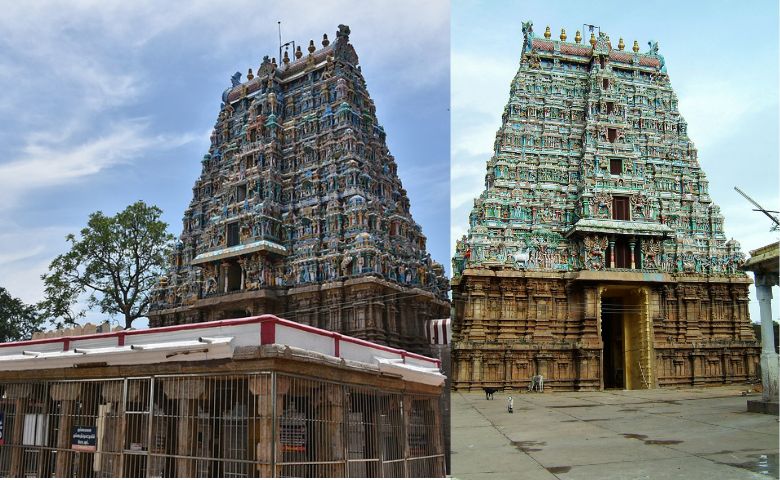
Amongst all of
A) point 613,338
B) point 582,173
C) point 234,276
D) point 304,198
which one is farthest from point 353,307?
point 613,338

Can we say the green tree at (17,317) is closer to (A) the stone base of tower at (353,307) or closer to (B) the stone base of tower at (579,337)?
(A) the stone base of tower at (353,307)

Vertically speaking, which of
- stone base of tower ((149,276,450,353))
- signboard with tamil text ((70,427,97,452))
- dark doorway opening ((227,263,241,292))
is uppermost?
dark doorway opening ((227,263,241,292))

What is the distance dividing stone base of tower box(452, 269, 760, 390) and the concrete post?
66.2 inches

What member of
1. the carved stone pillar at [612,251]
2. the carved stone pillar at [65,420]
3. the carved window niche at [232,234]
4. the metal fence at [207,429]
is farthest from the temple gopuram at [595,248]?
the carved window niche at [232,234]

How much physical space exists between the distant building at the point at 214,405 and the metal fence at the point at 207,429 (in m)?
0.03

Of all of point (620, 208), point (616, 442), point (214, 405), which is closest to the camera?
point (616, 442)

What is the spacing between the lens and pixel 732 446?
6.46 metres

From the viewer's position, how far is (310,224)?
105 ft

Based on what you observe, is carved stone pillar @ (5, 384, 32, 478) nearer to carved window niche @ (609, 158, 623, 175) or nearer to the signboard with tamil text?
the signboard with tamil text

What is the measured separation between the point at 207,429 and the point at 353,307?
55.3 feet

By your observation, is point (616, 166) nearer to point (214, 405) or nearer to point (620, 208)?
point (620, 208)

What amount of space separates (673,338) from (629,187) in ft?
15.1

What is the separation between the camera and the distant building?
36.4 feet

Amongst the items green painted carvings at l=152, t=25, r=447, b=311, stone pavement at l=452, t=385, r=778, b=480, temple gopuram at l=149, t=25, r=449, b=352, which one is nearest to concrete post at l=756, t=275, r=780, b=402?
stone pavement at l=452, t=385, r=778, b=480
